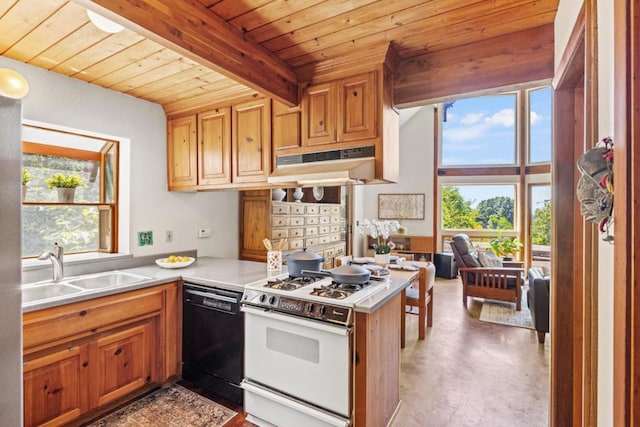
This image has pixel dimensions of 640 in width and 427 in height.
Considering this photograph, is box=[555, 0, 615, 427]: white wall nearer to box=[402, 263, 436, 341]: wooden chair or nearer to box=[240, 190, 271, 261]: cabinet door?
box=[402, 263, 436, 341]: wooden chair

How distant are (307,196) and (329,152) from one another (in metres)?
3.18

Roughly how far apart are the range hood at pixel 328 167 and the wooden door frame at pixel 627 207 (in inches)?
55.1

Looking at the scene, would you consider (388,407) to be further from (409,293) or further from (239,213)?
(239,213)

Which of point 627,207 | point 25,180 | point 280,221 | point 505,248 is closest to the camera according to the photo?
point 627,207

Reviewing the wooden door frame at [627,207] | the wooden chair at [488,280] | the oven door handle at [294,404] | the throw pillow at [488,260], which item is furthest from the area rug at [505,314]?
the wooden door frame at [627,207]

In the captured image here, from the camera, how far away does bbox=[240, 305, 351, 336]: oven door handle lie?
1661mm

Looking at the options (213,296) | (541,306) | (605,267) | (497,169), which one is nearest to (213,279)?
(213,296)

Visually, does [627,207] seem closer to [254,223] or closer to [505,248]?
[254,223]

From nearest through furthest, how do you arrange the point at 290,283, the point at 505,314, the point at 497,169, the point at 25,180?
the point at 290,283 → the point at 25,180 → the point at 505,314 → the point at 497,169

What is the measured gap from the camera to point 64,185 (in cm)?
244

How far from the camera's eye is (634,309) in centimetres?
65

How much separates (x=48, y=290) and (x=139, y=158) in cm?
126

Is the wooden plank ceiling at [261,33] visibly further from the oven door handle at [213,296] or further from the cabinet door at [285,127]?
the oven door handle at [213,296]

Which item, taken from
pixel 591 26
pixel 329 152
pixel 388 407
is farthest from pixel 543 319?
pixel 591 26
